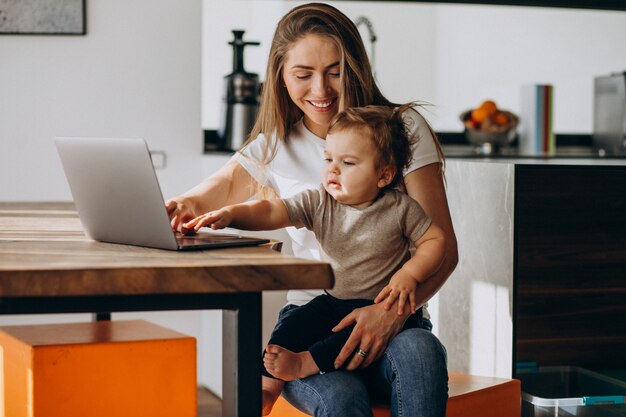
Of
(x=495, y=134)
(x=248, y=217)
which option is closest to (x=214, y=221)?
(x=248, y=217)

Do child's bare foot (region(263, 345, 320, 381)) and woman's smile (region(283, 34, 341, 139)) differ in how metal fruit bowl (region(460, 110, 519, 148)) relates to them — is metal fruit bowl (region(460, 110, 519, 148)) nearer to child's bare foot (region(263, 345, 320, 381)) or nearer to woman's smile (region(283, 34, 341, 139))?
woman's smile (region(283, 34, 341, 139))

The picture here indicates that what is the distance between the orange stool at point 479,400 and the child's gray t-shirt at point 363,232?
273 millimetres

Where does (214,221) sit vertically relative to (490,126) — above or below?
below

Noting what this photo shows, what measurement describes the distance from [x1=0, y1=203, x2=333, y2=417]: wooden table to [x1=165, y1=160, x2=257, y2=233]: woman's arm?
396 millimetres

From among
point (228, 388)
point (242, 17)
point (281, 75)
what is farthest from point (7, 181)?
point (228, 388)

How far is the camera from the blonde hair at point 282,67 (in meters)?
1.87

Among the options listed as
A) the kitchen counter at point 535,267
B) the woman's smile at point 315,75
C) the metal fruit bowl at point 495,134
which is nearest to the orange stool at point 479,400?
the kitchen counter at point 535,267

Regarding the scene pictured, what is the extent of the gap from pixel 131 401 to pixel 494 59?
12.9 feet

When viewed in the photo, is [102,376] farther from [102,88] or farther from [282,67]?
[102,88]

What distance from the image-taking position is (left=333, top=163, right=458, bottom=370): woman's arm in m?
1.64

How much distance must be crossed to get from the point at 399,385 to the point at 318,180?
548mm

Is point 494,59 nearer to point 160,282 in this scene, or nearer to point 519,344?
point 519,344

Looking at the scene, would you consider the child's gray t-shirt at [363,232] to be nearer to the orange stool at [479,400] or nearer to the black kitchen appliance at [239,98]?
the orange stool at [479,400]

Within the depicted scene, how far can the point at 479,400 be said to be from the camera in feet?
6.09
